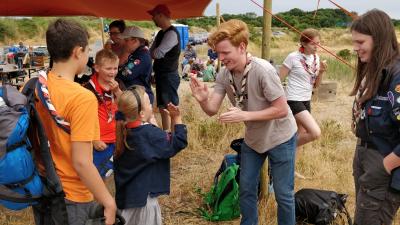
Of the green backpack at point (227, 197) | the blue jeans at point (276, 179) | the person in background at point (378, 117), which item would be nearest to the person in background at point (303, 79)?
the green backpack at point (227, 197)

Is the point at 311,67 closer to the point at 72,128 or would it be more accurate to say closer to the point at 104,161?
the point at 104,161

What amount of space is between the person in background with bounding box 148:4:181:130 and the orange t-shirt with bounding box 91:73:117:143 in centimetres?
151

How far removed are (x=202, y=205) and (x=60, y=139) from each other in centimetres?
213

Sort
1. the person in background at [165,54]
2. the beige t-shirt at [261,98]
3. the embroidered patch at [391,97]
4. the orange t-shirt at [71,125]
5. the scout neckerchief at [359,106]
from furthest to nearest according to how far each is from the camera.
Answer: the person in background at [165,54]
the beige t-shirt at [261,98]
the scout neckerchief at [359,106]
the embroidered patch at [391,97]
the orange t-shirt at [71,125]

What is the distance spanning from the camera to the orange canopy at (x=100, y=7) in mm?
5391

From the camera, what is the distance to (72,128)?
5.68ft

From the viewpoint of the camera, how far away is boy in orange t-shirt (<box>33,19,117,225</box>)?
1.73 metres

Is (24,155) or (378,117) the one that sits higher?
(378,117)

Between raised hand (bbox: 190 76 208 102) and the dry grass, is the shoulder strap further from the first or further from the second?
the dry grass

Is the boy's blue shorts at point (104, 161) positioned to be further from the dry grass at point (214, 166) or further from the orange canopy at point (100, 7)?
the orange canopy at point (100, 7)

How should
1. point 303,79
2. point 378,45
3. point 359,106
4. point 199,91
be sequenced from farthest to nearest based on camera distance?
point 303,79 → point 199,91 → point 359,106 → point 378,45

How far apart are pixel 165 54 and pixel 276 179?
2.50 metres

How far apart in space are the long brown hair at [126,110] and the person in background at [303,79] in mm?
2067

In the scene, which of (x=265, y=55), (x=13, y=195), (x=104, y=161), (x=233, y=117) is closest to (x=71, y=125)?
(x=13, y=195)
